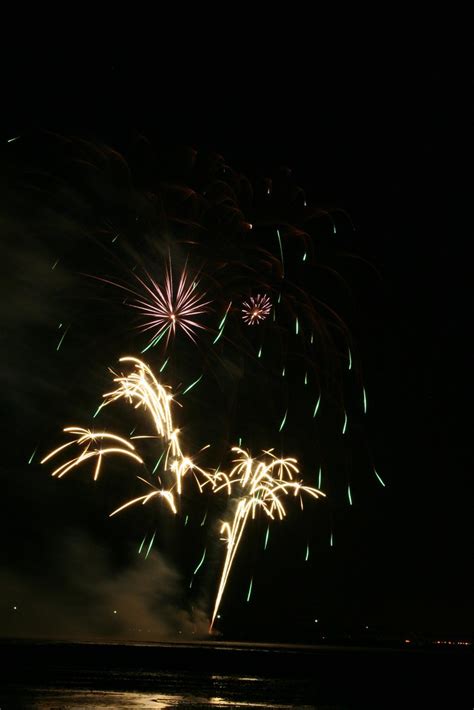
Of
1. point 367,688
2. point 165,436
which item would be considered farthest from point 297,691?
point 165,436

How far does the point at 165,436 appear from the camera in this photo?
22.5m

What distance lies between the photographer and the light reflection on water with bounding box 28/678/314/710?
11.2 m

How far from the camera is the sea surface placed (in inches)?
484

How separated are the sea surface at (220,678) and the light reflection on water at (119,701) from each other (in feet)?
0.05

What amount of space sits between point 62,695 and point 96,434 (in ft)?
38.2

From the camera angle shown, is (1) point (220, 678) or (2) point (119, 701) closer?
(2) point (119, 701)

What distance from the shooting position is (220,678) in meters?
15.6

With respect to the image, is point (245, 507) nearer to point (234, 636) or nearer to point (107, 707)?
point (234, 636)

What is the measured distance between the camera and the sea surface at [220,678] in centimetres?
Answer: 1230

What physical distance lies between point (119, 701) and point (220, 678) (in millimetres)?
4134

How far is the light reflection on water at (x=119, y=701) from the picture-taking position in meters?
11.2

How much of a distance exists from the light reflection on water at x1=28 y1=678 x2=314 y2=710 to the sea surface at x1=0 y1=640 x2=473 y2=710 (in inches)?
0.6

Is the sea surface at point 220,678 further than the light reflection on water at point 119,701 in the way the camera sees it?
Yes

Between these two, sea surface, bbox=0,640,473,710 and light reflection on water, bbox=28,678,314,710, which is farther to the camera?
sea surface, bbox=0,640,473,710
